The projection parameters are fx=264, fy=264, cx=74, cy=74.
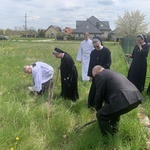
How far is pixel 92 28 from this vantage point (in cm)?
8994

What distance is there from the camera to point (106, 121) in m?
4.55

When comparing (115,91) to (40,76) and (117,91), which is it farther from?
(40,76)

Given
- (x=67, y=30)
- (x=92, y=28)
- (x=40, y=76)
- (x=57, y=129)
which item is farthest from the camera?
(x=67, y=30)

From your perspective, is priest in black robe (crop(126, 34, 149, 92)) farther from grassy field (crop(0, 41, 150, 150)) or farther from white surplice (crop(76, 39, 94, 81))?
white surplice (crop(76, 39, 94, 81))

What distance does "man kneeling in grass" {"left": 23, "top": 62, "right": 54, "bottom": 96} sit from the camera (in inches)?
293

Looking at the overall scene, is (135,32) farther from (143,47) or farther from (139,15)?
(143,47)

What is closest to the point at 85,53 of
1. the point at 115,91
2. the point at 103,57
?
the point at 103,57

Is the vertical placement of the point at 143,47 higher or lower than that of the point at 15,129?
higher

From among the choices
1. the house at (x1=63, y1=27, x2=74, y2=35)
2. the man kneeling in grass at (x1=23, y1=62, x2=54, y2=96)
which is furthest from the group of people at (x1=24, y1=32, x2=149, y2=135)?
the house at (x1=63, y1=27, x2=74, y2=35)

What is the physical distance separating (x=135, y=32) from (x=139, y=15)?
636 centimetres

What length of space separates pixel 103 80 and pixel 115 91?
277mm

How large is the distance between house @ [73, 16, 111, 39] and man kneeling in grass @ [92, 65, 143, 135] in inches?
3187

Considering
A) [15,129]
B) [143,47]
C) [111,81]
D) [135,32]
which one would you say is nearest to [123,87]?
[111,81]

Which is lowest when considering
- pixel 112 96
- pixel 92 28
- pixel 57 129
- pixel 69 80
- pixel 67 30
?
pixel 67 30
